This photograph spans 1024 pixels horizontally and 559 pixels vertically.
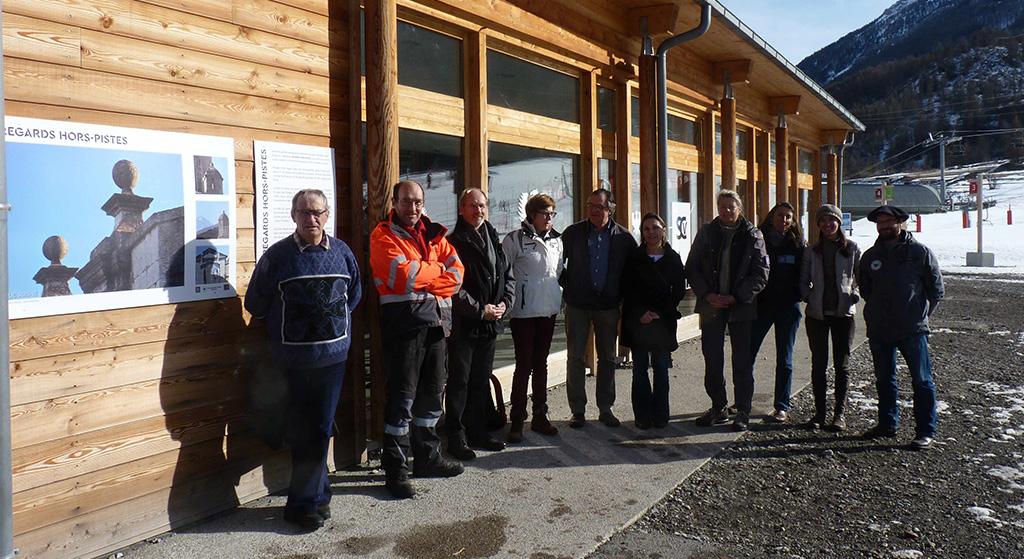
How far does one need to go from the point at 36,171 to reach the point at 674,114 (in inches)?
294

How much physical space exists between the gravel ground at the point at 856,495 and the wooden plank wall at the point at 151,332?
2.02 m

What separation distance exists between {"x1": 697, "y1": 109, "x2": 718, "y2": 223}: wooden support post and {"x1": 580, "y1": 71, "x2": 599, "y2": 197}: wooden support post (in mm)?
3303

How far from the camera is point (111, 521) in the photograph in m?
3.47

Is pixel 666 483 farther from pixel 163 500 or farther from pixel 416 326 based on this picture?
pixel 163 500

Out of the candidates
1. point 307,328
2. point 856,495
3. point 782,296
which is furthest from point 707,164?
point 307,328

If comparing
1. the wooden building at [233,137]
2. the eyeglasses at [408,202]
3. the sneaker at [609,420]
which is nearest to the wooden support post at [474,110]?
the wooden building at [233,137]

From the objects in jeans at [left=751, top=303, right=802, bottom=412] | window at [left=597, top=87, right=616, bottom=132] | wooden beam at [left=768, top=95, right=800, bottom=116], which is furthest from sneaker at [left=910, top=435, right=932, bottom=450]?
wooden beam at [left=768, top=95, right=800, bottom=116]

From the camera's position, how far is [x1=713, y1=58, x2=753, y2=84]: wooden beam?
32.4 feet

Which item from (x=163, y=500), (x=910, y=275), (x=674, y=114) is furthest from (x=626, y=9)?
(x=163, y=500)

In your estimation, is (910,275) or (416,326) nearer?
(416,326)

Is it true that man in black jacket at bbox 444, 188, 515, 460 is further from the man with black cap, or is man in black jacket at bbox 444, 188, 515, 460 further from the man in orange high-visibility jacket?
the man with black cap

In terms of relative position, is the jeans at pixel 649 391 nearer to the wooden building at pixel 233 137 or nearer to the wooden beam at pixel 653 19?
the wooden building at pixel 233 137

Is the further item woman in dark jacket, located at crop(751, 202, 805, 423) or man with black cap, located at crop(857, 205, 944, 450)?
woman in dark jacket, located at crop(751, 202, 805, 423)

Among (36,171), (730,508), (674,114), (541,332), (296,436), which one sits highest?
(674,114)
